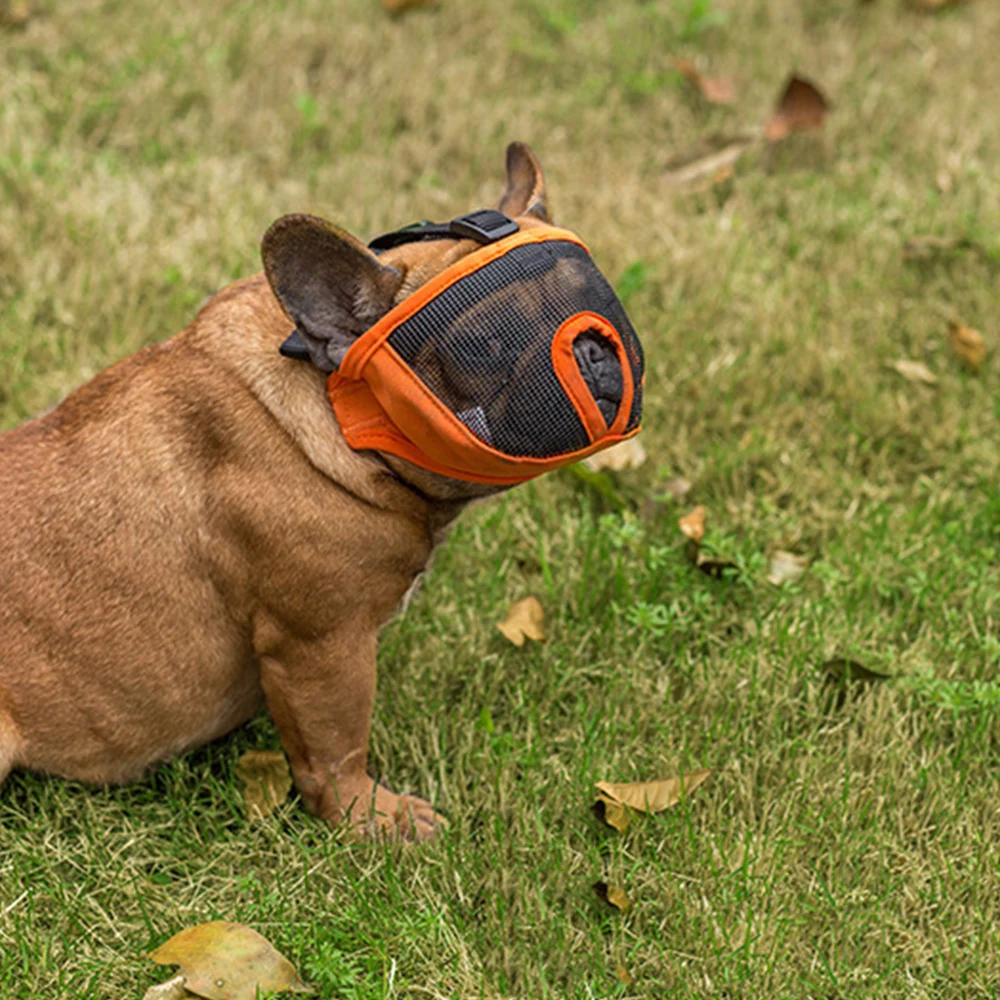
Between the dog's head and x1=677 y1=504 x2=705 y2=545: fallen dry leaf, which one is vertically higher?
the dog's head

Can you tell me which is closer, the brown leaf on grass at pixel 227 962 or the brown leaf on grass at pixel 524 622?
the brown leaf on grass at pixel 227 962

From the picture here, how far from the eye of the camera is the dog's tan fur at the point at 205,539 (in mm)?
2516

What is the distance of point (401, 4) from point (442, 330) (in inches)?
168

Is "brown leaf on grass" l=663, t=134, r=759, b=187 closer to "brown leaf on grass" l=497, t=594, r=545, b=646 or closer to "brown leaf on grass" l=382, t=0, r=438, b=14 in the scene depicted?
"brown leaf on grass" l=382, t=0, r=438, b=14

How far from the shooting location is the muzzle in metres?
2.33

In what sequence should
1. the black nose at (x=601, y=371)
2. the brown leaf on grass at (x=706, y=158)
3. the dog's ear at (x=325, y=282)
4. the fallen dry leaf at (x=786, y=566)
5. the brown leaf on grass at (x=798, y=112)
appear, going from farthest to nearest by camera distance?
the brown leaf on grass at (x=798, y=112) < the brown leaf on grass at (x=706, y=158) < the fallen dry leaf at (x=786, y=566) < the black nose at (x=601, y=371) < the dog's ear at (x=325, y=282)

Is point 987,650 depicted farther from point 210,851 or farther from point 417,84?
point 417,84

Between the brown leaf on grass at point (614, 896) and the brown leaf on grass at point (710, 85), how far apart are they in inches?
158

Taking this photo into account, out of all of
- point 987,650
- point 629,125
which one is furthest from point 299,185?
point 987,650

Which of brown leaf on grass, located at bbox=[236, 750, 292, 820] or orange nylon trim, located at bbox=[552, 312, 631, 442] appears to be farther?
brown leaf on grass, located at bbox=[236, 750, 292, 820]

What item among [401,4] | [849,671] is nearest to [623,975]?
[849,671]

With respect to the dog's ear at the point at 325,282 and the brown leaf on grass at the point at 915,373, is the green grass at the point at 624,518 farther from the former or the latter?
the dog's ear at the point at 325,282

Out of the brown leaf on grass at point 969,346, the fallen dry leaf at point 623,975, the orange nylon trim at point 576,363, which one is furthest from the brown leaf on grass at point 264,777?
the brown leaf on grass at point 969,346

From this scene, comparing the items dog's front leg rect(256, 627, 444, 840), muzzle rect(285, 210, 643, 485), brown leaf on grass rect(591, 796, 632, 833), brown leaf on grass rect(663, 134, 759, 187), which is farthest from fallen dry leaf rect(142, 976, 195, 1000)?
brown leaf on grass rect(663, 134, 759, 187)
